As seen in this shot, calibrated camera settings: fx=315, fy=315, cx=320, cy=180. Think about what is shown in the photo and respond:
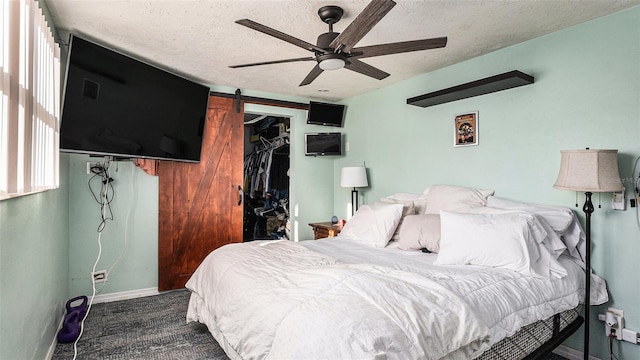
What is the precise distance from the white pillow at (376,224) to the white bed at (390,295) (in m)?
0.21

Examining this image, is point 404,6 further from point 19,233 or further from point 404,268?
point 19,233

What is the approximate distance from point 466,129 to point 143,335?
10.9ft

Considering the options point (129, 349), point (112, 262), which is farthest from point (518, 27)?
point (112, 262)

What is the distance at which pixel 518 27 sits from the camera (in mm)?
2346

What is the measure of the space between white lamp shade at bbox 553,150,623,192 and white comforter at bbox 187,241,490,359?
1234mm

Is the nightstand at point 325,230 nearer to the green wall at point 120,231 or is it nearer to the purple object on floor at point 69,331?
the green wall at point 120,231

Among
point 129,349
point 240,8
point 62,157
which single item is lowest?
point 129,349

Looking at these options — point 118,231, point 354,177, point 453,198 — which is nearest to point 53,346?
point 118,231

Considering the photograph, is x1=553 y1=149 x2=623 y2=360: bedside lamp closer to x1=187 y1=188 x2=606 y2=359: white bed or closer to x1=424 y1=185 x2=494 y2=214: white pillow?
x1=187 y1=188 x2=606 y2=359: white bed

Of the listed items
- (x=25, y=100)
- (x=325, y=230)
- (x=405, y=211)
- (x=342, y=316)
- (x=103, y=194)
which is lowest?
(x=325, y=230)

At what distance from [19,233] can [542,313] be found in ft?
9.10

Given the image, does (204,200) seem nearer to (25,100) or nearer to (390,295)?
(25,100)

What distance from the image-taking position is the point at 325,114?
14.5 ft

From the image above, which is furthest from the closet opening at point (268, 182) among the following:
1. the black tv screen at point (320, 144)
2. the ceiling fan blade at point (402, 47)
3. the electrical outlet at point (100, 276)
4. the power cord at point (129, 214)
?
the ceiling fan blade at point (402, 47)
